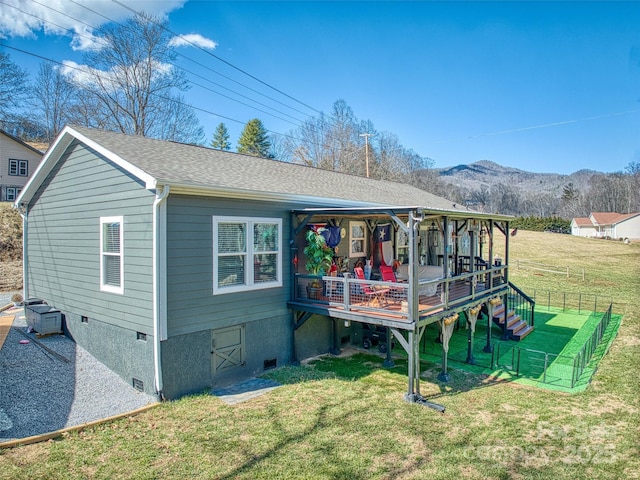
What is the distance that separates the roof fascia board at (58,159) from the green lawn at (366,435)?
4134mm

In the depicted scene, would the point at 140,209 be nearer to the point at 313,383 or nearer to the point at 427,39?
the point at 313,383

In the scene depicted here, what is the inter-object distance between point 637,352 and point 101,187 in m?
14.6

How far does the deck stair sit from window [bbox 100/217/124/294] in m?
11.4

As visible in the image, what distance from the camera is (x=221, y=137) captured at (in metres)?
55.6

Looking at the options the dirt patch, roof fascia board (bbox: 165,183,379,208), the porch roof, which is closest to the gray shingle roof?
roof fascia board (bbox: 165,183,379,208)

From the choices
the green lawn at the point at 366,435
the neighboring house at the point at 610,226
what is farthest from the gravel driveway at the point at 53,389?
the neighboring house at the point at 610,226

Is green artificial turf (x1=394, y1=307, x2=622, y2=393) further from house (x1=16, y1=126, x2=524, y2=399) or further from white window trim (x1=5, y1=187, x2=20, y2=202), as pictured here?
white window trim (x1=5, y1=187, x2=20, y2=202)

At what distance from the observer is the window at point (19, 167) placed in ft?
103

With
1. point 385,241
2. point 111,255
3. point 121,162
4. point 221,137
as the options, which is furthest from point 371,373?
point 221,137

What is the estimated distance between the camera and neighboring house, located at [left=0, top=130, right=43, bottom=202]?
101 feet

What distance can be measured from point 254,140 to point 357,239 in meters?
43.9

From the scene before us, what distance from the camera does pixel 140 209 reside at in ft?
24.9

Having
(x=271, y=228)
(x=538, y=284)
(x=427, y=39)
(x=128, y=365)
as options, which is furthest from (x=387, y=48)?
(x=128, y=365)

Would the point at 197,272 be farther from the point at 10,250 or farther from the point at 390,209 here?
the point at 10,250
